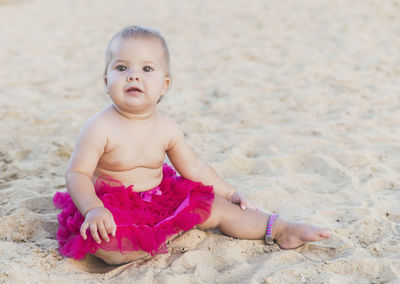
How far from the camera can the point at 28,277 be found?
1.84 meters

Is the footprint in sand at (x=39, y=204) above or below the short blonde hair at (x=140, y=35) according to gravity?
below

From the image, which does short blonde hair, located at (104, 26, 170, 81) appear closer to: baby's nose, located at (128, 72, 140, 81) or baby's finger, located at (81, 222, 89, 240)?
baby's nose, located at (128, 72, 140, 81)

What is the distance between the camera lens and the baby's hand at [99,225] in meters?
1.84

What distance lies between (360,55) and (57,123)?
3.36 m

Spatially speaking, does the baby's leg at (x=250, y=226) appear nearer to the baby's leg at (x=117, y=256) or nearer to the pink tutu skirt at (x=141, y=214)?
the pink tutu skirt at (x=141, y=214)

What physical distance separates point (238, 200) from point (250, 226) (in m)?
0.18

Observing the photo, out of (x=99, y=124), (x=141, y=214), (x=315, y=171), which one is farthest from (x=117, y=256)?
(x=315, y=171)

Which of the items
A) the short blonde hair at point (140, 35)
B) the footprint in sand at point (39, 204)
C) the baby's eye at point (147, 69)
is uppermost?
the short blonde hair at point (140, 35)

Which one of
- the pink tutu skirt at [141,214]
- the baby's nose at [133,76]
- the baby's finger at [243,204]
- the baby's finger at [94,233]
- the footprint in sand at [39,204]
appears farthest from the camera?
the footprint in sand at [39,204]

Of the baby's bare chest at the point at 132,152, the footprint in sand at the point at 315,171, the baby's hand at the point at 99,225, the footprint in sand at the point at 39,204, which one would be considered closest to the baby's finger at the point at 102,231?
the baby's hand at the point at 99,225

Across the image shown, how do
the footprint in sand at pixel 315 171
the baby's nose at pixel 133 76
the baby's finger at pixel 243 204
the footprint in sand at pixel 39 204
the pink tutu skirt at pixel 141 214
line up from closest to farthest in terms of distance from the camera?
the pink tutu skirt at pixel 141 214 < the baby's nose at pixel 133 76 < the baby's finger at pixel 243 204 < the footprint in sand at pixel 39 204 < the footprint in sand at pixel 315 171

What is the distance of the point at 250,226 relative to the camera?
2207 millimetres

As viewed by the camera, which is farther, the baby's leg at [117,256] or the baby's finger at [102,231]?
the baby's leg at [117,256]

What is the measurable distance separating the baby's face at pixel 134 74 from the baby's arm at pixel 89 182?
0.57 ft
